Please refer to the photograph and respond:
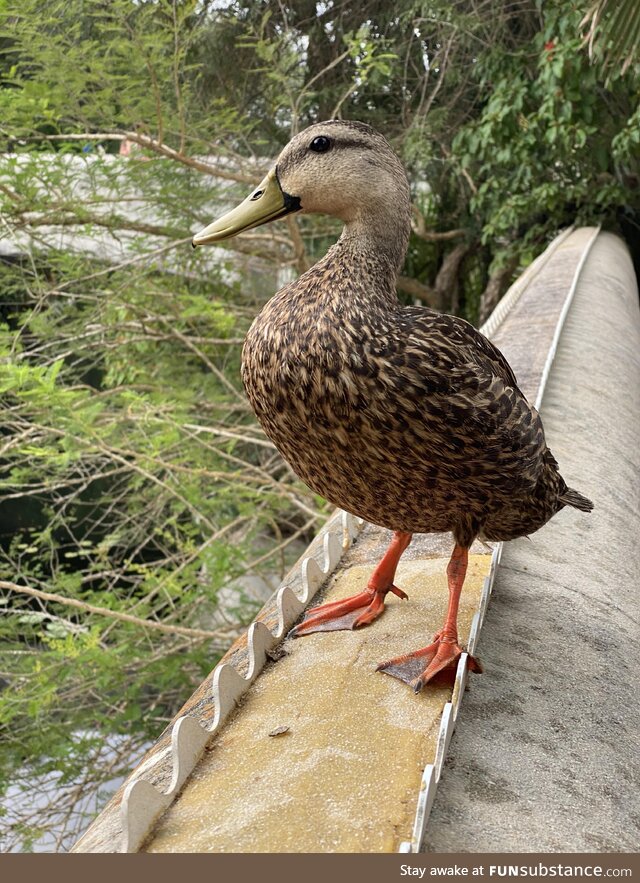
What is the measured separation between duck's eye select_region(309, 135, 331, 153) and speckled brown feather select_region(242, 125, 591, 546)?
1.1 inches

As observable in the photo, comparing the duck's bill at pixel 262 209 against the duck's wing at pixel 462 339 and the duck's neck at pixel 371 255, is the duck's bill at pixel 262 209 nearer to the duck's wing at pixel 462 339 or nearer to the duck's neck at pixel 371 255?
the duck's neck at pixel 371 255

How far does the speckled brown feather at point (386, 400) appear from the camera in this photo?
1136mm

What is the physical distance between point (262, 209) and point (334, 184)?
130 mm

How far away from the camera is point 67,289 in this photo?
4078mm

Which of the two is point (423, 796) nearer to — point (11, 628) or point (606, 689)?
point (606, 689)

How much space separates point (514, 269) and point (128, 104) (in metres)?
4.04

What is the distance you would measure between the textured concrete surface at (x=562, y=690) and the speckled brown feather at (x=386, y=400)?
0.95 feet

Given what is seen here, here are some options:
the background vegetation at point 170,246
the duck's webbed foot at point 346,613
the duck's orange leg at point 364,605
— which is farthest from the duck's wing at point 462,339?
the background vegetation at point 170,246

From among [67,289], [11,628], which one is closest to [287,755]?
[11,628]

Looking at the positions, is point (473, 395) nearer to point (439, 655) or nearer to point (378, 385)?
point (378, 385)

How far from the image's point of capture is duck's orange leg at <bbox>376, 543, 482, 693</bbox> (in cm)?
129

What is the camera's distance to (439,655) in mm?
1303

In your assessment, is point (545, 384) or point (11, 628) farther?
point (11, 628)

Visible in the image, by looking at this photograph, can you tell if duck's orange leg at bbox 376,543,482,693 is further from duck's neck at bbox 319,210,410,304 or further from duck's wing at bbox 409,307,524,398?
duck's neck at bbox 319,210,410,304
